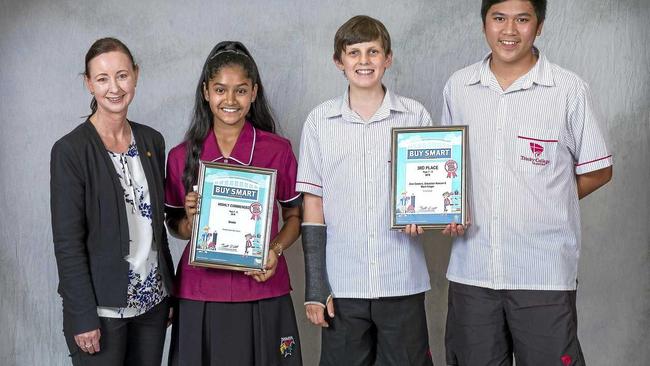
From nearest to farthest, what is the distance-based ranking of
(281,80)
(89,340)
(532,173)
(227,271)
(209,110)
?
(89,340)
(532,173)
(227,271)
(209,110)
(281,80)

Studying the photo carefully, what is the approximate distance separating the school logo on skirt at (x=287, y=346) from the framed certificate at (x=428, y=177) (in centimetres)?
61

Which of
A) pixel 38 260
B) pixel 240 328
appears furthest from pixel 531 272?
pixel 38 260

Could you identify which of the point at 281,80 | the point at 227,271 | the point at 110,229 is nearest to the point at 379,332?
the point at 227,271

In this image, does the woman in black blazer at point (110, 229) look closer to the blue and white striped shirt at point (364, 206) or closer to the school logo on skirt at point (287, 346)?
the school logo on skirt at point (287, 346)

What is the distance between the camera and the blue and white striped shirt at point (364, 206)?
3178 mm

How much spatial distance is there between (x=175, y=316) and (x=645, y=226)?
244cm

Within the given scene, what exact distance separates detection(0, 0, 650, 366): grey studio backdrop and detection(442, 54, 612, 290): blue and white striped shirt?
1.15 m

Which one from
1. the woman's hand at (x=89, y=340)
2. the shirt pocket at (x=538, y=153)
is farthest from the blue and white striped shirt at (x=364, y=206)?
the woman's hand at (x=89, y=340)

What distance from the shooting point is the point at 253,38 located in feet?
13.8

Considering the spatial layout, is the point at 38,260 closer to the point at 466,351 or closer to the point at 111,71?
the point at 111,71

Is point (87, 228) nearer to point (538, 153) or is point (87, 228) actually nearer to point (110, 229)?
point (110, 229)

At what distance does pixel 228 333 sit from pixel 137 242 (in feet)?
1.57

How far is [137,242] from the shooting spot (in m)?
3.06

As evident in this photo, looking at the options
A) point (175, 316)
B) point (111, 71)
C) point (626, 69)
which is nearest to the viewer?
point (111, 71)
